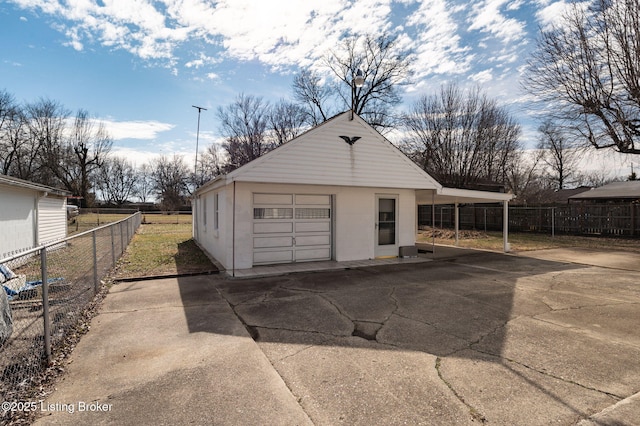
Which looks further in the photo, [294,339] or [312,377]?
[294,339]

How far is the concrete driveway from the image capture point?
2.83 meters

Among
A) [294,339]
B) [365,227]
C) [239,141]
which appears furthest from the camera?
[239,141]

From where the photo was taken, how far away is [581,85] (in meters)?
15.8

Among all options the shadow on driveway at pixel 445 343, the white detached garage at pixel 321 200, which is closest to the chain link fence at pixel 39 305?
the shadow on driveway at pixel 445 343

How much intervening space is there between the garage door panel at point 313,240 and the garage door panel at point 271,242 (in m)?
0.30

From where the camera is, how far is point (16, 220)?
35.2 feet

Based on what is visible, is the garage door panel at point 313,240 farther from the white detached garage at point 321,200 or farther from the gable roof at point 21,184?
the gable roof at point 21,184

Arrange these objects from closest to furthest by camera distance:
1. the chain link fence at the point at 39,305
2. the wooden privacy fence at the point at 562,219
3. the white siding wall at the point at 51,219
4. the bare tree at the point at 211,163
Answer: the chain link fence at the point at 39,305 < the white siding wall at the point at 51,219 < the wooden privacy fence at the point at 562,219 < the bare tree at the point at 211,163

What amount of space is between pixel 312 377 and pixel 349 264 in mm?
6618

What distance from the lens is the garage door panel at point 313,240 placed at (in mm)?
10094

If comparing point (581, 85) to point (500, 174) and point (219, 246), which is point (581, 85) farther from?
point (219, 246)

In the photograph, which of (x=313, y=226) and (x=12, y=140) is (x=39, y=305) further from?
(x=12, y=140)

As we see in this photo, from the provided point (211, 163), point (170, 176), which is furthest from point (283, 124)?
point (170, 176)

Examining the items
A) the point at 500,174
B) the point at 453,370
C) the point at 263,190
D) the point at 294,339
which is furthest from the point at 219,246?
the point at 500,174
